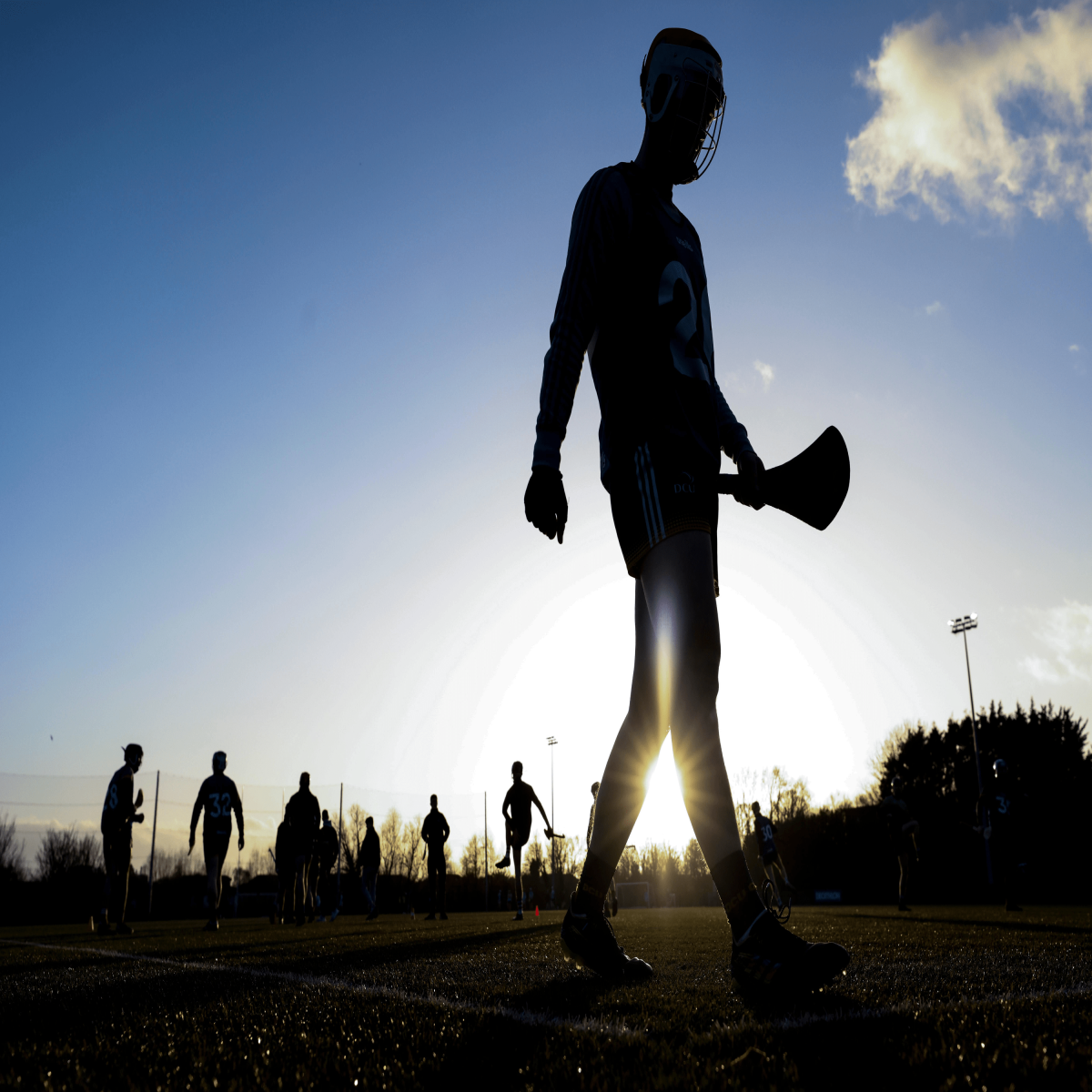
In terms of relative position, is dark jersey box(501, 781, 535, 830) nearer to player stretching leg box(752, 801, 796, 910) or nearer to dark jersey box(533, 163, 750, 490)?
player stretching leg box(752, 801, 796, 910)

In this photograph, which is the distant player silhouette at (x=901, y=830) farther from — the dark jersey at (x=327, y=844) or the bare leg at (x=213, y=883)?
the bare leg at (x=213, y=883)

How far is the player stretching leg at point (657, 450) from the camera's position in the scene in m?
2.57

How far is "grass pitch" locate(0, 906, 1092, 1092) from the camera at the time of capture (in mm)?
1424

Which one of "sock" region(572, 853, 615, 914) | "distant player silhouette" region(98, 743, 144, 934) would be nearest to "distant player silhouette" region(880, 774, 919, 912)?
"distant player silhouette" region(98, 743, 144, 934)

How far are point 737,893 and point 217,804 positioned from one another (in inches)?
429

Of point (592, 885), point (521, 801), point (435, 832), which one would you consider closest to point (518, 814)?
point (521, 801)

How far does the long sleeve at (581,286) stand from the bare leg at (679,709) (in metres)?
0.62

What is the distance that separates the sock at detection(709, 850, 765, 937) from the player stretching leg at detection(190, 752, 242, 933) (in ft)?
33.6

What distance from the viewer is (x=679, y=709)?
258cm

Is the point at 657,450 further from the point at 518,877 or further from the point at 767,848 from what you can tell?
the point at 767,848

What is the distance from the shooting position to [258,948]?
540 centimetres

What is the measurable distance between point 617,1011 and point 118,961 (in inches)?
144

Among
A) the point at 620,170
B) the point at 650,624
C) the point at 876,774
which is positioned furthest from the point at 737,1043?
the point at 876,774

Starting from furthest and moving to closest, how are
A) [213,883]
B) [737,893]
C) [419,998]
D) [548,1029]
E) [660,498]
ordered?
[213,883]
[660,498]
[419,998]
[737,893]
[548,1029]
